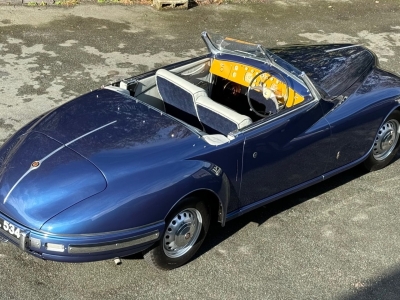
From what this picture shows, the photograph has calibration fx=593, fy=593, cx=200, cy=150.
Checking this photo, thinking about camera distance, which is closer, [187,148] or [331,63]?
[187,148]

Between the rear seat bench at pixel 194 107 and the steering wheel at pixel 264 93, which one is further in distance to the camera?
the steering wheel at pixel 264 93

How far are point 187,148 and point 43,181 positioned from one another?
1035 millimetres

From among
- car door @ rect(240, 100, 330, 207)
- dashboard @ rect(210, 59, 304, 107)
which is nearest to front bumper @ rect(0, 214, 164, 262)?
car door @ rect(240, 100, 330, 207)

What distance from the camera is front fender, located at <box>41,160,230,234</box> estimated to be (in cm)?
376

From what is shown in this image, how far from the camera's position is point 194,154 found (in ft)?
14.0

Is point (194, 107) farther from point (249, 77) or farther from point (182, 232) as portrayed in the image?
point (182, 232)

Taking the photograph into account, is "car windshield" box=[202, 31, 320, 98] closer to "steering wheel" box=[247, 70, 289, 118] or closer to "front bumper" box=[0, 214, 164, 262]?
"steering wheel" box=[247, 70, 289, 118]

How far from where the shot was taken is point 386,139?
5914 mm

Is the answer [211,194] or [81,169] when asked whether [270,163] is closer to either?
[211,194]

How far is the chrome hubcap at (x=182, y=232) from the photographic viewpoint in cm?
425

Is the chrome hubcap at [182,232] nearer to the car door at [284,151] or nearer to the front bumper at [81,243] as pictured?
the front bumper at [81,243]

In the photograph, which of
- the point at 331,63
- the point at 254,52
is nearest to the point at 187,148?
the point at 254,52

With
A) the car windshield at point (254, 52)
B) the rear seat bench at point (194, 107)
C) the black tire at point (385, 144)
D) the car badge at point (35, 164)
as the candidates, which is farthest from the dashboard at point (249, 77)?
the car badge at point (35, 164)

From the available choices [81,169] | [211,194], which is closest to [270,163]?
[211,194]
